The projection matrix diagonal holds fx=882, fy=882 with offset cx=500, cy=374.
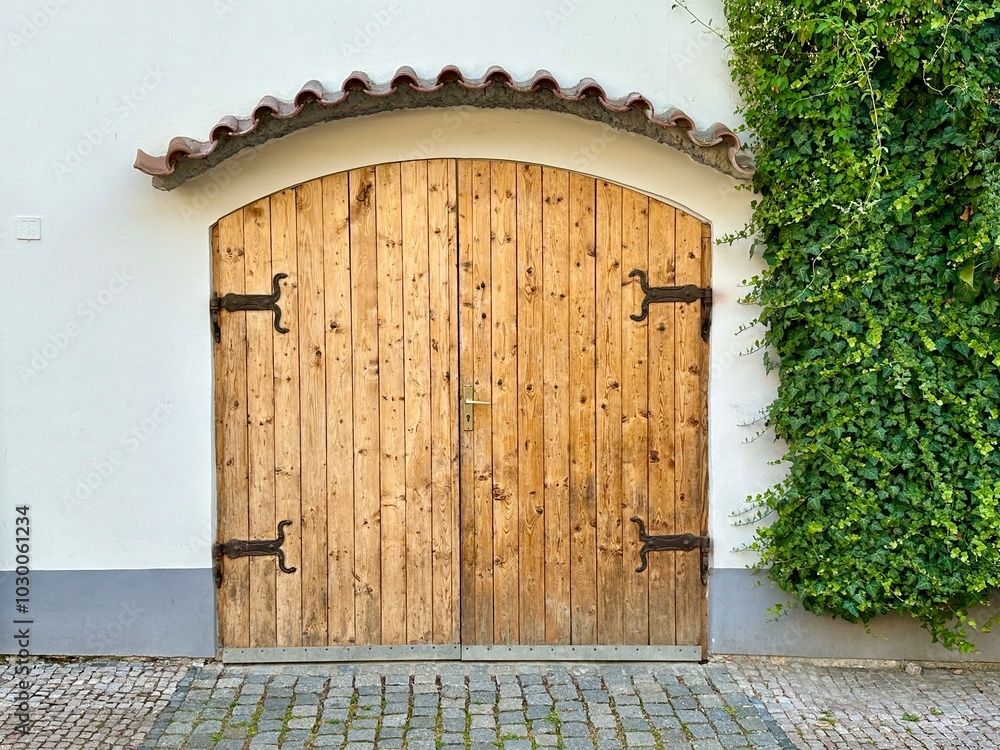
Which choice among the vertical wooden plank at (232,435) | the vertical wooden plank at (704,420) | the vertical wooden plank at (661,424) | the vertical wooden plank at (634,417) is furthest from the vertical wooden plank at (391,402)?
the vertical wooden plank at (704,420)

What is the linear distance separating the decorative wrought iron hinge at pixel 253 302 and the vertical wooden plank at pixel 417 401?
62 centimetres

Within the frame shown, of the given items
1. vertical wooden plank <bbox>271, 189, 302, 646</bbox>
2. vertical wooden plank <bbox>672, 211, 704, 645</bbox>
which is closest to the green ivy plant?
vertical wooden plank <bbox>672, 211, 704, 645</bbox>

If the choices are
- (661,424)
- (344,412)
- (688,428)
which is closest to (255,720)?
(344,412)

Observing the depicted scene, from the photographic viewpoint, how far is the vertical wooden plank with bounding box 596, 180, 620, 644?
14.3 ft

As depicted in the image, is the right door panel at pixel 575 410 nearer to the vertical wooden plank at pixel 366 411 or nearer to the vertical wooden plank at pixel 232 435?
the vertical wooden plank at pixel 366 411

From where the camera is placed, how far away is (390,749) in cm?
354

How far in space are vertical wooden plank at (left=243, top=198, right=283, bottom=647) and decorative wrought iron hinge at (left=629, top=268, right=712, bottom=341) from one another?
181 cm

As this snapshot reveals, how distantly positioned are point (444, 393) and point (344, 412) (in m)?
0.50

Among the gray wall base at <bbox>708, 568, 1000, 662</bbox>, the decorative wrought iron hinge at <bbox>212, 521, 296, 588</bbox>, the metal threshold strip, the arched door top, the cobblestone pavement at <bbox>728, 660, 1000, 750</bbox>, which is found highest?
the arched door top

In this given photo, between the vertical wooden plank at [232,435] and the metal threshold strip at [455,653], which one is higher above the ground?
the vertical wooden plank at [232,435]

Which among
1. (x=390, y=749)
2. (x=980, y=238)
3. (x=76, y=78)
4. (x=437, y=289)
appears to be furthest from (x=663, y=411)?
(x=76, y=78)

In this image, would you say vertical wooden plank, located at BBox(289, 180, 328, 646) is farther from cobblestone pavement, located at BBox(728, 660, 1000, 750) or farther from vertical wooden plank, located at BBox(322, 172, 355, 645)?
cobblestone pavement, located at BBox(728, 660, 1000, 750)

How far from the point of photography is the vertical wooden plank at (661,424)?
4359mm

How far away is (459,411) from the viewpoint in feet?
14.4
